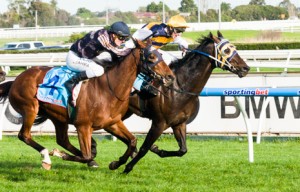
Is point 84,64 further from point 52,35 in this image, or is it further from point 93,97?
point 52,35

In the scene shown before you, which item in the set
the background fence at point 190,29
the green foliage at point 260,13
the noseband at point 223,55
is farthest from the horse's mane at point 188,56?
the green foliage at point 260,13

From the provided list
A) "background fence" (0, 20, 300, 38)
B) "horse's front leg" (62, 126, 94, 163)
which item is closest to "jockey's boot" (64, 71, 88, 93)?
"horse's front leg" (62, 126, 94, 163)

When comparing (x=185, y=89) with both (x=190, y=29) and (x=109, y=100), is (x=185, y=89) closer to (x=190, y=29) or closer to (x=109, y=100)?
(x=109, y=100)

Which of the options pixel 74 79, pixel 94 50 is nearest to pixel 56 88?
pixel 74 79

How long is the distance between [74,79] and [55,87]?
0.28 m

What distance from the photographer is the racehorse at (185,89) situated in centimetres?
770

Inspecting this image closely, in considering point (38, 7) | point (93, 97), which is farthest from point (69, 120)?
point (38, 7)

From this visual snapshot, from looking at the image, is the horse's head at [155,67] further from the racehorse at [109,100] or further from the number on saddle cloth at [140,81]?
the number on saddle cloth at [140,81]

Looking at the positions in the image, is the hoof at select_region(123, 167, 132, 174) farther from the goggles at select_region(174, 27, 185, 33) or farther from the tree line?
the tree line

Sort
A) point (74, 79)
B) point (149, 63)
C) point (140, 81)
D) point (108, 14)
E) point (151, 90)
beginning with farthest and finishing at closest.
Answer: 1. point (108, 14)
2. point (140, 81)
3. point (151, 90)
4. point (74, 79)
5. point (149, 63)

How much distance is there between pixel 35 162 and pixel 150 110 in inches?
61.4

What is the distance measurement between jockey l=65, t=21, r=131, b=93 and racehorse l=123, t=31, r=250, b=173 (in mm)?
698

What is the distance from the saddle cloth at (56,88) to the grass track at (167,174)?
2.45ft

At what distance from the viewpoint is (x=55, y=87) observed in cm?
762
